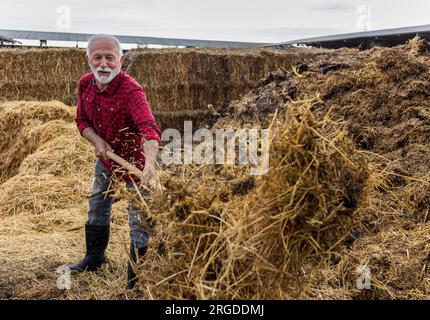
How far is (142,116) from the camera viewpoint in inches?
146

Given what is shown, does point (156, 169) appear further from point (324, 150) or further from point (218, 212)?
point (324, 150)

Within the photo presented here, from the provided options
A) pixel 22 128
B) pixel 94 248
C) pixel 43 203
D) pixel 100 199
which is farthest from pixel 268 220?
pixel 22 128

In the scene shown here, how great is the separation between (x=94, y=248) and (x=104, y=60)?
5.03 feet

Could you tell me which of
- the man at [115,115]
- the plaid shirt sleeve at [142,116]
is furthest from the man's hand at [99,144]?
the plaid shirt sleeve at [142,116]

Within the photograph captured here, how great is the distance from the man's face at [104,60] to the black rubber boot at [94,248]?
47.9 inches

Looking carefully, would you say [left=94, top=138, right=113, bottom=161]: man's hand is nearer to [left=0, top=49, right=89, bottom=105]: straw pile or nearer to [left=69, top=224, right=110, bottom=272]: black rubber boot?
[left=69, top=224, right=110, bottom=272]: black rubber boot

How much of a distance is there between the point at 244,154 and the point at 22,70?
27.9 ft

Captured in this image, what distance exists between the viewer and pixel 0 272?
177 inches

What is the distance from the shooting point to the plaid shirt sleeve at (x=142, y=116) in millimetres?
3613

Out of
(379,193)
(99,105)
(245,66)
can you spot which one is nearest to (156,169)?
(99,105)

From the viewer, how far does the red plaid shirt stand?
3771 mm
